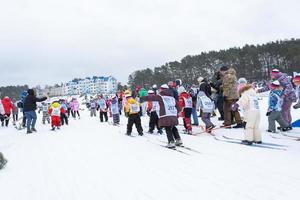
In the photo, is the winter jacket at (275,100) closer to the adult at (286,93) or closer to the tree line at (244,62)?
the adult at (286,93)

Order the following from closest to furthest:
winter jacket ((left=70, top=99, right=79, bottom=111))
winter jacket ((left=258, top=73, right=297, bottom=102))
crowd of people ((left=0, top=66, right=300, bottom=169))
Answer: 1. crowd of people ((left=0, top=66, right=300, bottom=169))
2. winter jacket ((left=258, top=73, right=297, bottom=102))
3. winter jacket ((left=70, top=99, right=79, bottom=111))

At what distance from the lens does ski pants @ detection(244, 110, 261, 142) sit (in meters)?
7.97

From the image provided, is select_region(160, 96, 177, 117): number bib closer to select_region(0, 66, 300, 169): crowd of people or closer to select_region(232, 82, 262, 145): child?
select_region(0, 66, 300, 169): crowd of people

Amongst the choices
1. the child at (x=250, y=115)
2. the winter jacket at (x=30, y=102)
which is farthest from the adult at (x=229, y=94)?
the winter jacket at (x=30, y=102)

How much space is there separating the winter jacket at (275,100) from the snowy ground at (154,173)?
3.15 feet

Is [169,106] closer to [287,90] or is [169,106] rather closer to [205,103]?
[205,103]

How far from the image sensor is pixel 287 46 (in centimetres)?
6606

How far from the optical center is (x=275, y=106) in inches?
364

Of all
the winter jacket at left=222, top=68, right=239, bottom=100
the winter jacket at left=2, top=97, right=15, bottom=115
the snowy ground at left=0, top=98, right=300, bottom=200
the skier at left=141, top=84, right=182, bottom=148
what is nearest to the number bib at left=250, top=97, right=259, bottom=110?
the snowy ground at left=0, top=98, right=300, bottom=200

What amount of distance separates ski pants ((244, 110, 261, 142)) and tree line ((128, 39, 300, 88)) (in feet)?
185

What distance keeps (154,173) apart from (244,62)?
69112mm

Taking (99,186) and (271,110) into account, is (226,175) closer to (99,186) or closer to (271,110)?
(99,186)

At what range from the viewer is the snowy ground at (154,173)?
15.0 ft

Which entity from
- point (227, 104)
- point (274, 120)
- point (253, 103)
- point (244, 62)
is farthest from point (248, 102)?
point (244, 62)
